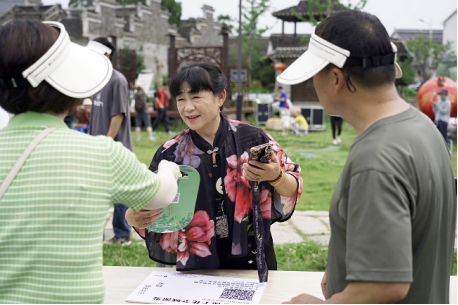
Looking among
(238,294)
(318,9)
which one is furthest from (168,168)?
(318,9)

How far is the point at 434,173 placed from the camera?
1.40 m

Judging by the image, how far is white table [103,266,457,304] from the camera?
6.77 ft

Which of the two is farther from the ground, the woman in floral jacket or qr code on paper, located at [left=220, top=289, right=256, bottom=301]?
the woman in floral jacket

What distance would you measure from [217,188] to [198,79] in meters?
0.51

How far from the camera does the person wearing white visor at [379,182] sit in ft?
4.33

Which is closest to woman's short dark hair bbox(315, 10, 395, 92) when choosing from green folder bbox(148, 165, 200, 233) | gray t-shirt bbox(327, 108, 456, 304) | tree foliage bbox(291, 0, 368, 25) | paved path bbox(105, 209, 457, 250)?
gray t-shirt bbox(327, 108, 456, 304)

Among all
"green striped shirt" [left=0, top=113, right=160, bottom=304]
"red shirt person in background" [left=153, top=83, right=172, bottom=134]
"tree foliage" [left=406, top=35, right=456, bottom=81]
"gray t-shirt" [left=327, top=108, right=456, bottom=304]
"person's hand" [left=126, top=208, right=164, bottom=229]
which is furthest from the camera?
"tree foliage" [left=406, top=35, right=456, bottom=81]

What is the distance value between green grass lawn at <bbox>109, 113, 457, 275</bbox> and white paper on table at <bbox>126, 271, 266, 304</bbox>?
2.18 m

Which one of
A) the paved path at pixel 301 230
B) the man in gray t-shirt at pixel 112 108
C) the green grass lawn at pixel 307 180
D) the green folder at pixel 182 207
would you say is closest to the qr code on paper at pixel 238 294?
the green folder at pixel 182 207

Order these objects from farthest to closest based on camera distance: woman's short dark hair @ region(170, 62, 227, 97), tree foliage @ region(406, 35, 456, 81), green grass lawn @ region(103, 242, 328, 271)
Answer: tree foliage @ region(406, 35, 456, 81) < green grass lawn @ region(103, 242, 328, 271) < woman's short dark hair @ region(170, 62, 227, 97)

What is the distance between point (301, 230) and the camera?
5.90 metres

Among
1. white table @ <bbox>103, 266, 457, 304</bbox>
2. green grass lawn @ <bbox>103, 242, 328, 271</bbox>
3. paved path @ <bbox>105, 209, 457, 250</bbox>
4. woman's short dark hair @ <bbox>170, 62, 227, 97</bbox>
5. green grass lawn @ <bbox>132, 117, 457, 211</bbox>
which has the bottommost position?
green grass lawn @ <bbox>132, 117, 457, 211</bbox>

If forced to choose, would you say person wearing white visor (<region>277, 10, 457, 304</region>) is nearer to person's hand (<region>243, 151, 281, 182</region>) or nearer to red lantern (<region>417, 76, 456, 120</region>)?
person's hand (<region>243, 151, 281, 182</region>)

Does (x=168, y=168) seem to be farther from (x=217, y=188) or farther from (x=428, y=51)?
(x=428, y=51)
